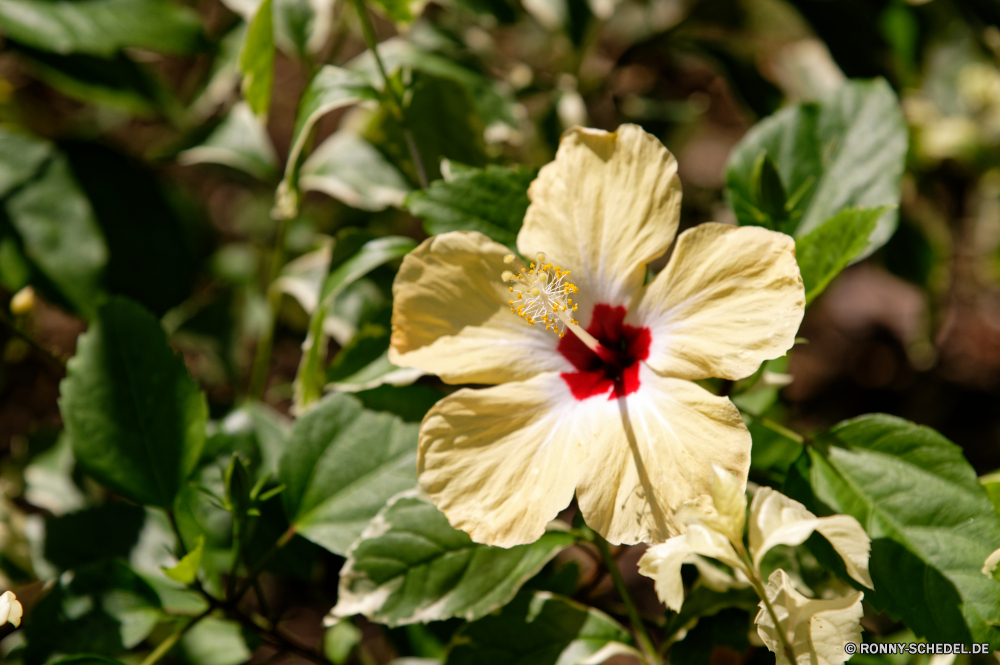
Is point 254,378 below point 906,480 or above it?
below

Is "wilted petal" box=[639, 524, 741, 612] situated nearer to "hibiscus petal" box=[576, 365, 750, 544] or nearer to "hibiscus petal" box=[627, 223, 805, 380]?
"hibiscus petal" box=[576, 365, 750, 544]

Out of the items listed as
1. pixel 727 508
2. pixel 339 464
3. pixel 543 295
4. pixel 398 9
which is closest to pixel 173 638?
pixel 339 464

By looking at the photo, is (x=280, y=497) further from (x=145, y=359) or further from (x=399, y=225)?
(x=399, y=225)

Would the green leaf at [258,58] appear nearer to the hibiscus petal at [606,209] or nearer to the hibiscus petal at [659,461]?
the hibiscus petal at [606,209]

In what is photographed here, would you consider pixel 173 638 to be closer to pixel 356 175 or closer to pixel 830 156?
pixel 356 175

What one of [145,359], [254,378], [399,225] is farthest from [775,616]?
[399,225]

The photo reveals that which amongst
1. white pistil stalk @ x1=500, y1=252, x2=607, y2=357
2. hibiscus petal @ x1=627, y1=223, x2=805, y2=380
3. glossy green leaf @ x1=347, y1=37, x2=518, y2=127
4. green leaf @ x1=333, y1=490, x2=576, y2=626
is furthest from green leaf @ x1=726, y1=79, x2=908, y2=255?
green leaf @ x1=333, y1=490, x2=576, y2=626
